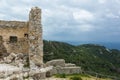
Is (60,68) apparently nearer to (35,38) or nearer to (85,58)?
(35,38)

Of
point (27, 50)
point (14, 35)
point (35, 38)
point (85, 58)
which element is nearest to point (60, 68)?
point (35, 38)

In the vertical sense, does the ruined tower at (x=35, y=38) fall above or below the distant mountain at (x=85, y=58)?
above

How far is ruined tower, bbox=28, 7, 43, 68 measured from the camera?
37.3 metres

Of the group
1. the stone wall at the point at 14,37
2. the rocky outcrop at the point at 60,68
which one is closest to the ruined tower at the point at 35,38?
the stone wall at the point at 14,37

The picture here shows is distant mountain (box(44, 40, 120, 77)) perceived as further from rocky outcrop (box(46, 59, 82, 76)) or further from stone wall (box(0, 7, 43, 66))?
rocky outcrop (box(46, 59, 82, 76))

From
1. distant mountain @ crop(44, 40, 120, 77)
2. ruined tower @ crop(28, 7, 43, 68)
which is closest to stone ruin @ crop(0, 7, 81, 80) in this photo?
ruined tower @ crop(28, 7, 43, 68)

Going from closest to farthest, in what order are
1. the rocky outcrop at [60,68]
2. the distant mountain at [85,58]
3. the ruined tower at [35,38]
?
the rocky outcrop at [60,68] → the ruined tower at [35,38] → the distant mountain at [85,58]

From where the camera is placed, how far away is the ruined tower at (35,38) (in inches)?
1468

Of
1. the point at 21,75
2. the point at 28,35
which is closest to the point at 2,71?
the point at 21,75

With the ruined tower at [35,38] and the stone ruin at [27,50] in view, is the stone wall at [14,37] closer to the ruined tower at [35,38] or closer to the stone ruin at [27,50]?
the stone ruin at [27,50]

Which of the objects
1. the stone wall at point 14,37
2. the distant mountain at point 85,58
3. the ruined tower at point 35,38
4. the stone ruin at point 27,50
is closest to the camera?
the stone ruin at point 27,50

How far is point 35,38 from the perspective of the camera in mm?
37594

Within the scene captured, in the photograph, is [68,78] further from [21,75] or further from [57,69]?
[21,75]

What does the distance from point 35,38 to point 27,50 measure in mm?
1936
